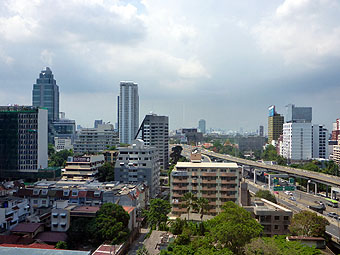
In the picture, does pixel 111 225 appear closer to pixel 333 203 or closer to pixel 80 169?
pixel 80 169

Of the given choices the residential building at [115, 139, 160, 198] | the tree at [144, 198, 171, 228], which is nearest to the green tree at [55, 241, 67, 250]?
the tree at [144, 198, 171, 228]

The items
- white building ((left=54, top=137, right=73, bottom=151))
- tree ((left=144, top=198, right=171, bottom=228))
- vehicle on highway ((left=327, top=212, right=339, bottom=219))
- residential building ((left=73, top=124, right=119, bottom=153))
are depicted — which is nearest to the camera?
tree ((left=144, top=198, right=171, bottom=228))

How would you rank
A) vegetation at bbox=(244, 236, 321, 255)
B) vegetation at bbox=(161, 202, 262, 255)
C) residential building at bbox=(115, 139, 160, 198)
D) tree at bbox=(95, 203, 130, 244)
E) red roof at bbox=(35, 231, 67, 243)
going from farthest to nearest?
residential building at bbox=(115, 139, 160, 198), red roof at bbox=(35, 231, 67, 243), tree at bbox=(95, 203, 130, 244), vegetation at bbox=(161, 202, 262, 255), vegetation at bbox=(244, 236, 321, 255)

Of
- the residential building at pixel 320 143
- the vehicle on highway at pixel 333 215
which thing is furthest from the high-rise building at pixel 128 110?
the vehicle on highway at pixel 333 215

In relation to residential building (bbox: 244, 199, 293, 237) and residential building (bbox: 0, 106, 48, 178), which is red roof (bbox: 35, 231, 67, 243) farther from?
residential building (bbox: 0, 106, 48, 178)

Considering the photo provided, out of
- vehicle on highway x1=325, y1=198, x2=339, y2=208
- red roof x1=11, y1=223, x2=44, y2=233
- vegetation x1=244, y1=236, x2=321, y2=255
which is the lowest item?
vehicle on highway x1=325, y1=198, x2=339, y2=208

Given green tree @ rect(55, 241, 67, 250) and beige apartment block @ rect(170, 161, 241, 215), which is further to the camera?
beige apartment block @ rect(170, 161, 241, 215)

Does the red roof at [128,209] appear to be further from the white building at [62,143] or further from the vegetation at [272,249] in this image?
the white building at [62,143]
